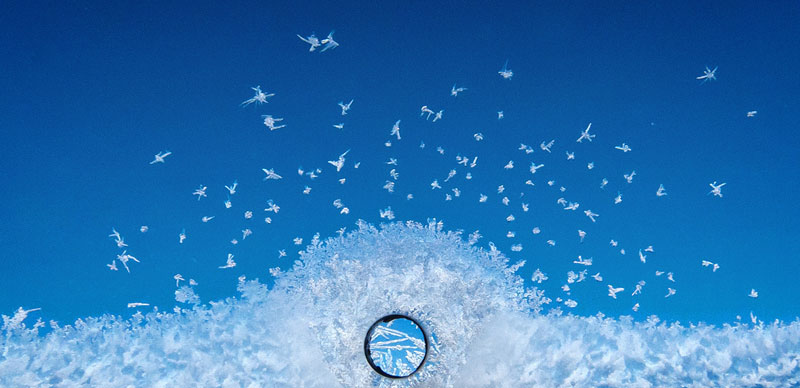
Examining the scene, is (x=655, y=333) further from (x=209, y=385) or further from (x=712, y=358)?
(x=209, y=385)

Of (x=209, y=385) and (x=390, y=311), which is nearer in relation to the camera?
(x=390, y=311)

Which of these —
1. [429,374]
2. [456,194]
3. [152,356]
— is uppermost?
[456,194]

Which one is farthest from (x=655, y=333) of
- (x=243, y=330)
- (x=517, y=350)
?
(x=243, y=330)

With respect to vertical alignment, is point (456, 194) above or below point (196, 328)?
above

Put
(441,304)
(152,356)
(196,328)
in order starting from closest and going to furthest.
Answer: (441,304) → (152,356) → (196,328)

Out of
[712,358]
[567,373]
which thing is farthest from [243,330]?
[712,358]

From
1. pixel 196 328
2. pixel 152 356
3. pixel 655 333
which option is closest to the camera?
pixel 152 356
